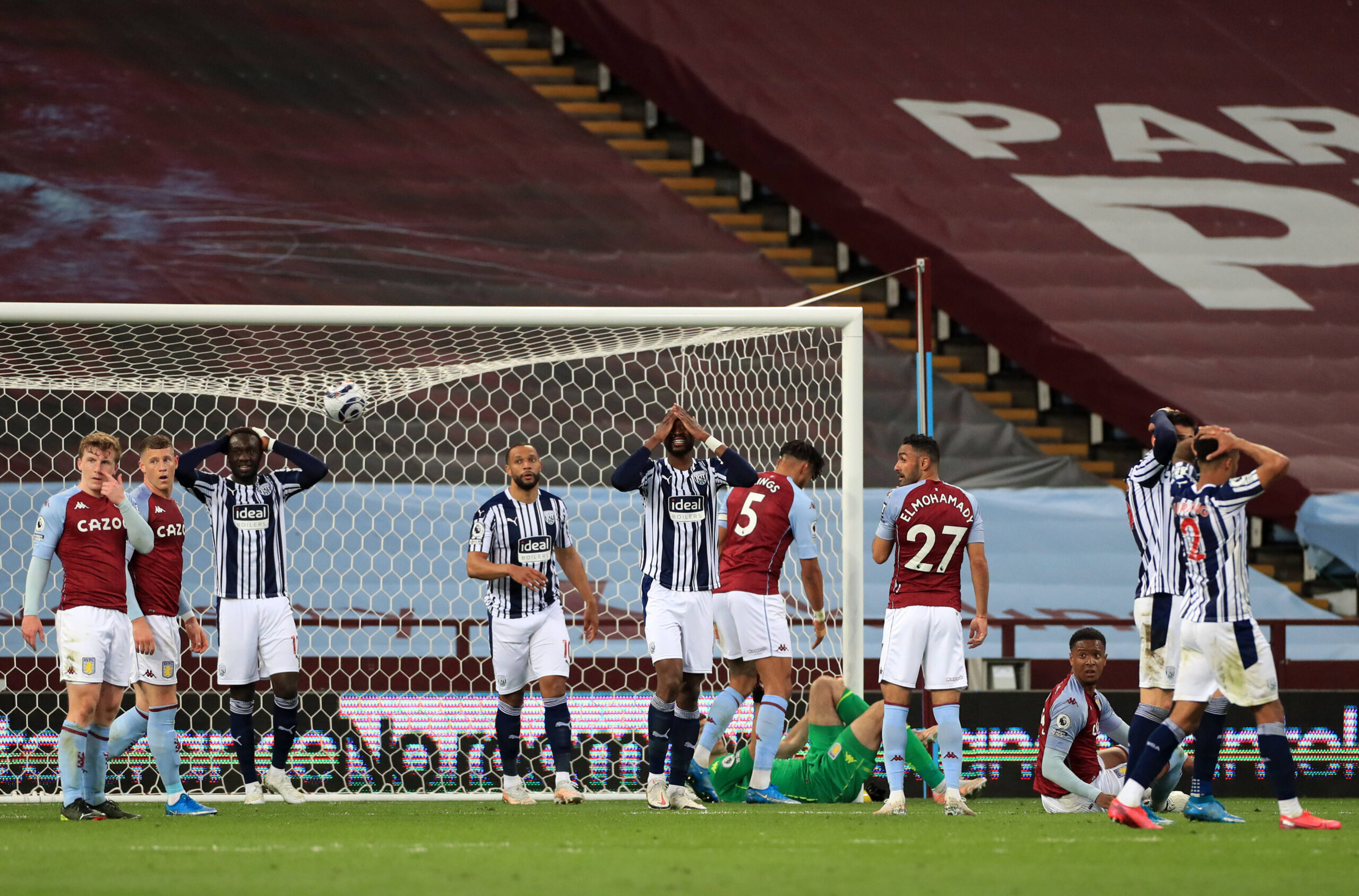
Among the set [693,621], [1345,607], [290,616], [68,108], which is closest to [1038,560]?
[1345,607]

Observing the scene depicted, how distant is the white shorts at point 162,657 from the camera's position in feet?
28.2

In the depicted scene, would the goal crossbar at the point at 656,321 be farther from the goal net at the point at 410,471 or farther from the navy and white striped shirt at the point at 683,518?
the navy and white striped shirt at the point at 683,518

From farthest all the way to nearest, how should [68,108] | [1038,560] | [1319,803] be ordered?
[68,108] → [1038,560] → [1319,803]

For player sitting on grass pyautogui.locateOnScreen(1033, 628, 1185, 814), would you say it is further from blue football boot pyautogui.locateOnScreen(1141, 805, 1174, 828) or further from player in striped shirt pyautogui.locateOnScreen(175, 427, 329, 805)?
player in striped shirt pyautogui.locateOnScreen(175, 427, 329, 805)

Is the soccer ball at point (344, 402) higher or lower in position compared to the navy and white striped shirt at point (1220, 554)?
higher

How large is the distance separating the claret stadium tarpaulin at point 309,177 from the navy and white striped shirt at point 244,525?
267 inches

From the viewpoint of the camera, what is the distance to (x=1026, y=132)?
17.6 meters

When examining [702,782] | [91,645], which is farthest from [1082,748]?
[91,645]

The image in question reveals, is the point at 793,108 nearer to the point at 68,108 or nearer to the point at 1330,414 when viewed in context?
the point at 1330,414

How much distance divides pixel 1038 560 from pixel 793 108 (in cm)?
583

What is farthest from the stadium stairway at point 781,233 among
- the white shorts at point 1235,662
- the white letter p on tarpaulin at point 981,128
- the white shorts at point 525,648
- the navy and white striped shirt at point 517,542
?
the white shorts at point 1235,662

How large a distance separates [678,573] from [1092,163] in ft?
34.1

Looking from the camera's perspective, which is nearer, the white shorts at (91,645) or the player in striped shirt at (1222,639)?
the player in striped shirt at (1222,639)

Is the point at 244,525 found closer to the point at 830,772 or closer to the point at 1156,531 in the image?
the point at 830,772
